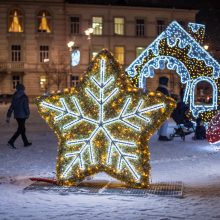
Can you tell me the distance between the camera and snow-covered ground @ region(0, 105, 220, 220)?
8.41 meters

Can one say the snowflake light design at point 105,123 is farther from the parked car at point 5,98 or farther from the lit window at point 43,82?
the lit window at point 43,82

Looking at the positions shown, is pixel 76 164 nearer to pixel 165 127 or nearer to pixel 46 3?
pixel 165 127

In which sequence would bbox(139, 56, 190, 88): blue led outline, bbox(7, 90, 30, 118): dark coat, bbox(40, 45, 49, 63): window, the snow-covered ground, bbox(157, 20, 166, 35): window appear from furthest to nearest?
bbox(157, 20, 166, 35): window < bbox(40, 45, 49, 63): window < bbox(139, 56, 190, 88): blue led outline < bbox(7, 90, 30, 118): dark coat < the snow-covered ground


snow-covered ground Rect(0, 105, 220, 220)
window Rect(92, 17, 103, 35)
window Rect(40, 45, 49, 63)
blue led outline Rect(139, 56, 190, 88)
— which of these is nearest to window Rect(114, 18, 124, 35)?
window Rect(92, 17, 103, 35)

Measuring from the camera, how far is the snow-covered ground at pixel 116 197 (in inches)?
331

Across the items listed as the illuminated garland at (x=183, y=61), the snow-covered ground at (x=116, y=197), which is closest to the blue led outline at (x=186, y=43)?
the illuminated garland at (x=183, y=61)

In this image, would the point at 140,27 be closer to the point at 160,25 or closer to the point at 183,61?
the point at 160,25

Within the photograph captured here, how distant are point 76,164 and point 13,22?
1965 inches

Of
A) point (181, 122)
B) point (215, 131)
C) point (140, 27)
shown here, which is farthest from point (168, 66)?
point (140, 27)

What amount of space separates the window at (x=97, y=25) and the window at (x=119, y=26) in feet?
5.07

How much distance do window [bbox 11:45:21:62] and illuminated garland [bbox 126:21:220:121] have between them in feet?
118

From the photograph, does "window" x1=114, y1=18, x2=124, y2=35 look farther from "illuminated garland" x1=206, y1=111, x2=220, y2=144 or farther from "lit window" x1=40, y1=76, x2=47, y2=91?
"illuminated garland" x1=206, y1=111, x2=220, y2=144

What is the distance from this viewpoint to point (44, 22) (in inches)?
2334

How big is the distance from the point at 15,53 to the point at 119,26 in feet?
35.1
